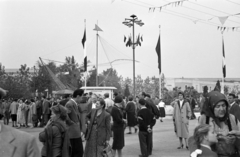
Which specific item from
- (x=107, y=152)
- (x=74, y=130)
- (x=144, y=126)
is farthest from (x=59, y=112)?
(x=144, y=126)

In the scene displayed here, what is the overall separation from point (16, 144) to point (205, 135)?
208 cm

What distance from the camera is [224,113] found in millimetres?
3660

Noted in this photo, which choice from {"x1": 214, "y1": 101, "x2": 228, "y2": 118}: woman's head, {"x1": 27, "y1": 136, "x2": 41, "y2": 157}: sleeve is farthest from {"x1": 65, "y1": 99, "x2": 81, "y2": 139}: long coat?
{"x1": 27, "y1": 136, "x2": 41, "y2": 157}: sleeve

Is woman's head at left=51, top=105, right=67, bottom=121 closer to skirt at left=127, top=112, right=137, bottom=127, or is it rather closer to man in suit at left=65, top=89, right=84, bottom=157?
man in suit at left=65, top=89, right=84, bottom=157

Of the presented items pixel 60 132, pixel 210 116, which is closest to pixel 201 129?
pixel 210 116

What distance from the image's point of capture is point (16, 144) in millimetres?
1856

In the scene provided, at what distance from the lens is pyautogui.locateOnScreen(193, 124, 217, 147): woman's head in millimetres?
3328

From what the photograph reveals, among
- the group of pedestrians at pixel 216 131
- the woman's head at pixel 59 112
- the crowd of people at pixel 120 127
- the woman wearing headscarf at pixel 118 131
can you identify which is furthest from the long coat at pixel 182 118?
the group of pedestrians at pixel 216 131

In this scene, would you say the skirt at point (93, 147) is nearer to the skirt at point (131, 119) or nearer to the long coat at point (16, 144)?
the long coat at point (16, 144)

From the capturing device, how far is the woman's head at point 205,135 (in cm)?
333

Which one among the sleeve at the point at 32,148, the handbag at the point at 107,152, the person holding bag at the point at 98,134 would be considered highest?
the sleeve at the point at 32,148

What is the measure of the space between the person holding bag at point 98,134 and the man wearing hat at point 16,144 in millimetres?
5246

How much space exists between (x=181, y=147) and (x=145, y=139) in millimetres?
2269

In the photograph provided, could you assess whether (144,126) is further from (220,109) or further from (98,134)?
(220,109)
